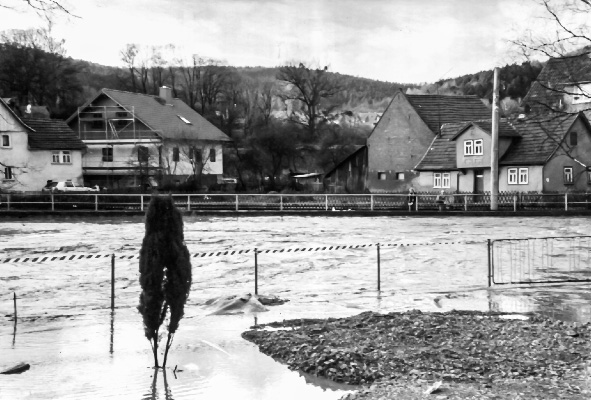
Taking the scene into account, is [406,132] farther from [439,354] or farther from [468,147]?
[439,354]

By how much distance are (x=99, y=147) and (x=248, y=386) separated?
218ft

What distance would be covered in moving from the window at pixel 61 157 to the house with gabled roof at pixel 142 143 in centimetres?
320

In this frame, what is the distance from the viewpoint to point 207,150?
241 ft

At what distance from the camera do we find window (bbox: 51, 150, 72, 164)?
6838cm

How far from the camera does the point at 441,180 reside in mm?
64375

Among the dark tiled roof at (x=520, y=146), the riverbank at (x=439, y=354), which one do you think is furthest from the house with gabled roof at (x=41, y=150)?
the riverbank at (x=439, y=354)

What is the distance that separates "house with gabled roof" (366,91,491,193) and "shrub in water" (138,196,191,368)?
2401 inches

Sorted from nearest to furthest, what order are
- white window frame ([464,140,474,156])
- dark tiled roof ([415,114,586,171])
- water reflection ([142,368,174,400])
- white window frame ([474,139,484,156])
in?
water reflection ([142,368,174,400]) < dark tiled roof ([415,114,586,171]) < white window frame ([474,139,484,156]) < white window frame ([464,140,474,156])

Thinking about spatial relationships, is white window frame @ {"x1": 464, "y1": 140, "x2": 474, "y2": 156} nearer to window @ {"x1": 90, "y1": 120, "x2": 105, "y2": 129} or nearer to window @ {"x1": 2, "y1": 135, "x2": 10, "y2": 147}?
window @ {"x1": 90, "y1": 120, "x2": 105, "y2": 129}

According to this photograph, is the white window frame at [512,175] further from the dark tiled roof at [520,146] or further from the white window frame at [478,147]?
the white window frame at [478,147]

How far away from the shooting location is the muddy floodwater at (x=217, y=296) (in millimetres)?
9523

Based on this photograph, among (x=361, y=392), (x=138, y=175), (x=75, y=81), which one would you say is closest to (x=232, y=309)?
(x=361, y=392)

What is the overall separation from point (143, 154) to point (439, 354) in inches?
2344

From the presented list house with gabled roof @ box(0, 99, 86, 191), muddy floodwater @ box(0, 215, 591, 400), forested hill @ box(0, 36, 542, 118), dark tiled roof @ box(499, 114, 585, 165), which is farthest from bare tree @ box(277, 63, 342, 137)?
muddy floodwater @ box(0, 215, 591, 400)
